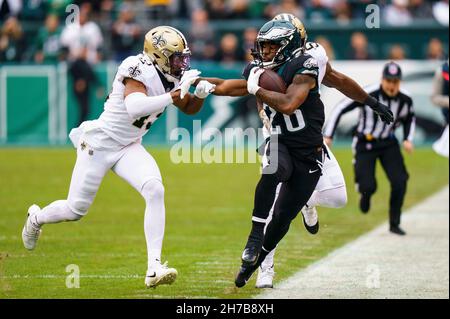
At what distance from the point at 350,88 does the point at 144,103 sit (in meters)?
1.67

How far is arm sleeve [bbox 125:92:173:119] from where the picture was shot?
7391mm

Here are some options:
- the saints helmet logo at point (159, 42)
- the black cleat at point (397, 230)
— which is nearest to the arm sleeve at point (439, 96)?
the black cleat at point (397, 230)

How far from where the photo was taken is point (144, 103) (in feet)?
24.4

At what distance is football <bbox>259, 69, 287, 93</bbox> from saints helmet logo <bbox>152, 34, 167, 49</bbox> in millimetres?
716

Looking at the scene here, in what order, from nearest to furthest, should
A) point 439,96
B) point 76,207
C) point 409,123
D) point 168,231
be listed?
point 76,207
point 168,231
point 409,123
point 439,96

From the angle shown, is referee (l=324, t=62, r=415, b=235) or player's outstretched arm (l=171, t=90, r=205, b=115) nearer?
player's outstretched arm (l=171, t=90, r=205, b=115)

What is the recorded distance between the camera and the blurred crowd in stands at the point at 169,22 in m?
20.2


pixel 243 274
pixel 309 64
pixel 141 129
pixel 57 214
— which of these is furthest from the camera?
pixel 57 214

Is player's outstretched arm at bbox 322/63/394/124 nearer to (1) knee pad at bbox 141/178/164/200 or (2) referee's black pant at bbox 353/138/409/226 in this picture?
(1) knee pad at bbox 141/178/164/200

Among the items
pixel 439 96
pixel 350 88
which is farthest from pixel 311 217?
pixel 439 96

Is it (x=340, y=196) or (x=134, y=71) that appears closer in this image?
(x=134, y=71)

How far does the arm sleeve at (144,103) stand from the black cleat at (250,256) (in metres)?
1.13

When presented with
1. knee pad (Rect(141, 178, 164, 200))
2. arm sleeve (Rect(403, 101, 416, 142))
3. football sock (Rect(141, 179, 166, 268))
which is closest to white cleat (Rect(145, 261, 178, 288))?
football sock (Rect(141, 179, 166, 268))

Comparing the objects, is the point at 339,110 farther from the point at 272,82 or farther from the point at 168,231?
the point at 272,82
